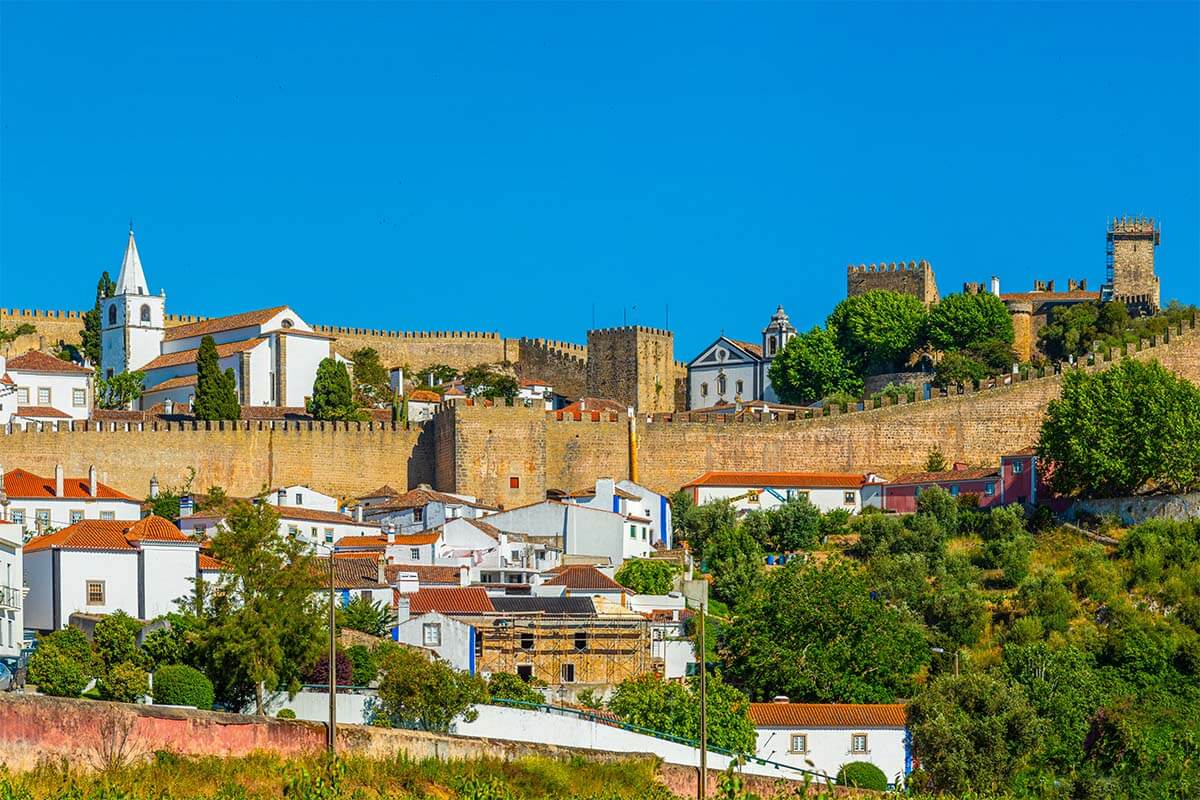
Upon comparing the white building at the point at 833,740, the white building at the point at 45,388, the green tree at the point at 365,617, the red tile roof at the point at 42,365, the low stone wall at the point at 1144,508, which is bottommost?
the white building at the point at 833,740

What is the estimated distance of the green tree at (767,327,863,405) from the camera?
76125mm

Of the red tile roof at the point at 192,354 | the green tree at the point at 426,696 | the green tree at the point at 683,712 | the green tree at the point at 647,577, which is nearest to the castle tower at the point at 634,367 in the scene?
the red tile roof at the point at 192,354

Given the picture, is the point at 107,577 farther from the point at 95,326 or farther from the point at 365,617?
the point at 95,326

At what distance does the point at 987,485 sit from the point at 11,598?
2801cm

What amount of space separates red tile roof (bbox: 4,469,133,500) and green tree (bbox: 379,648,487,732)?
22084mm

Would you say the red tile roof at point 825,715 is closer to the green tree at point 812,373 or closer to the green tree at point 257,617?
the green tree at point 257,617

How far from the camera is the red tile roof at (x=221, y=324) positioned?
75812mm

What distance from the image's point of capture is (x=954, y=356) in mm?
75625

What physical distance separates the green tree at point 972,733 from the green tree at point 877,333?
34145 millimetres

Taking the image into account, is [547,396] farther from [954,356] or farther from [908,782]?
[908,782]

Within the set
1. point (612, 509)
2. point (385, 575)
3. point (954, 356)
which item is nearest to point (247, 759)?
point (385, 575)

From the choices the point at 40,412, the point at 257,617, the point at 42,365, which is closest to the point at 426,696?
the point at 257,617

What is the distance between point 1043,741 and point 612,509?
655 inches

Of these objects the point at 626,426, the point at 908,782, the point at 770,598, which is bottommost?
the point at 908,782
